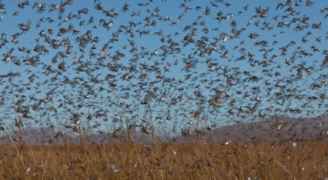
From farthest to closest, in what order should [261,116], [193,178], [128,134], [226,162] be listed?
1. [261,116]
2. [128,134]
3. [226,162]
4. [193,178]

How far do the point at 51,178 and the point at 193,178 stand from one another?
1.82 meters

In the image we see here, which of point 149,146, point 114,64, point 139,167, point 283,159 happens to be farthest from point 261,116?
point 139,167

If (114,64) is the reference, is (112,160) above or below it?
below

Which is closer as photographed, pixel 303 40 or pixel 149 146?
pixel 149 146

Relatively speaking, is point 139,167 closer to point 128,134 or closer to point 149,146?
point 149,146

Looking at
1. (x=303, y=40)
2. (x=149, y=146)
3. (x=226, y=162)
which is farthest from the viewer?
(x=303, y=40)

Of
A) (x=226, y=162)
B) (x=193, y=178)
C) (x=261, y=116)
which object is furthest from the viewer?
(x=261, y=116)

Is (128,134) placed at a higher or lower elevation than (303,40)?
lower

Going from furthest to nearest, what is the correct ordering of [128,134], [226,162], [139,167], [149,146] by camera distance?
[128,134] → [149,146] → [226,162] → [139,167]

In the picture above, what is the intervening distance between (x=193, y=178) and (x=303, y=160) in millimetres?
2549

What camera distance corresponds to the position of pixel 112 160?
360 inches

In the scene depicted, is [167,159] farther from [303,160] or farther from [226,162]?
[303,160]

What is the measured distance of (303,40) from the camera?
576 inches

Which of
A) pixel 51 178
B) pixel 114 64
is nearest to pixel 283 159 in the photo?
pixel 51 178
